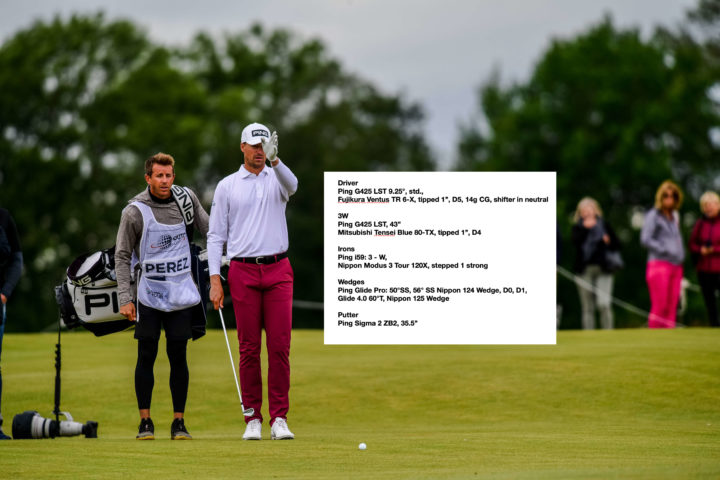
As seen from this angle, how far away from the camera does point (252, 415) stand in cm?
951

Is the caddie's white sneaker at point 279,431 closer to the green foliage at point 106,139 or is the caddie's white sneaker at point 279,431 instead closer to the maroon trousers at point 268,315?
the maroon trousers at point 268,315

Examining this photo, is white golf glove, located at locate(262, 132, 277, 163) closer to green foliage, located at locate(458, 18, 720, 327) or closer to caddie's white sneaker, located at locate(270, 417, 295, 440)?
caddie's white sneaker, located at locate(270, 417, 295, 440)

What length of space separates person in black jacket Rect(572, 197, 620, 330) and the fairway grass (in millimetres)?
1438

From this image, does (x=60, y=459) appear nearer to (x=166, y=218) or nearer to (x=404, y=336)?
(x=166, y=218)

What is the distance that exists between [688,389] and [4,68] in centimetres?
4110

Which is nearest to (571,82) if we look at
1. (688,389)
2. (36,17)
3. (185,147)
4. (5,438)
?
(185,147)

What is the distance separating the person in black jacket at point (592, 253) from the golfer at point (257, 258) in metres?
9.55

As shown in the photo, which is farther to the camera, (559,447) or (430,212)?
(430,212)

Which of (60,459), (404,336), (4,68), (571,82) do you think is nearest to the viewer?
(60,459)

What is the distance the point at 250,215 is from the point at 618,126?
44555 mm

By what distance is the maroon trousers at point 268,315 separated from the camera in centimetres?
938

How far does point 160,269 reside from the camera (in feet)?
30.9

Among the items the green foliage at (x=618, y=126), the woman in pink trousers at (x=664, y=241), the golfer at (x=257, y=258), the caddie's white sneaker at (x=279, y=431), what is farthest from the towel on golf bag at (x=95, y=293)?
the green foliage at (x=618, y=126)

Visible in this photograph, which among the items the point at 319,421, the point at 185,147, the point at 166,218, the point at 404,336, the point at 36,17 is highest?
the point at 36,17
